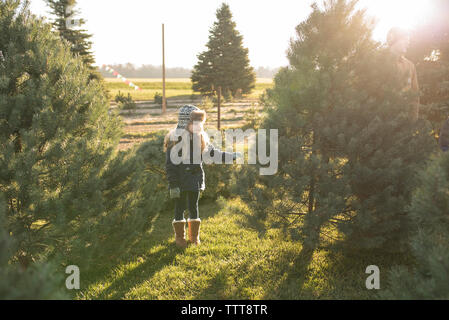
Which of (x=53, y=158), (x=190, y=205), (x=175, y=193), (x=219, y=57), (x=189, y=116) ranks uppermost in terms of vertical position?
(x=219, y=57)

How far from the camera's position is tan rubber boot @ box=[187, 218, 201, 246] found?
4625 millimetres

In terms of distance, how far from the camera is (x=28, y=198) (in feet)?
10.6

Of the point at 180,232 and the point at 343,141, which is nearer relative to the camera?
the point at 343,141

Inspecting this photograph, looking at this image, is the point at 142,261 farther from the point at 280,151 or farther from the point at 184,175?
the point at 280,151

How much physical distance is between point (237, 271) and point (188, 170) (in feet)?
5.28

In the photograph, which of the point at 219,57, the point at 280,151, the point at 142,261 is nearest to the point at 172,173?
the point at 142,261

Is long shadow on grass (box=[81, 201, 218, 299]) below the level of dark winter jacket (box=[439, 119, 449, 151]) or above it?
below

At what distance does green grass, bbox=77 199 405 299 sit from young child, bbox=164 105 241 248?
1.16 ft

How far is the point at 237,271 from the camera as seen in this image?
3.87 meters

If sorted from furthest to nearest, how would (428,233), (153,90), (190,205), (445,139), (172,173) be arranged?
(153,90) < (190,205) < (172,173) < (445,139) < (428,233)

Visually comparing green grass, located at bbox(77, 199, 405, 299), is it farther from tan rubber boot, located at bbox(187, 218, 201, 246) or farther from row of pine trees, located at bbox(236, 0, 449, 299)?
row of pine trees, located at bbox(236, 0, 449, 299)

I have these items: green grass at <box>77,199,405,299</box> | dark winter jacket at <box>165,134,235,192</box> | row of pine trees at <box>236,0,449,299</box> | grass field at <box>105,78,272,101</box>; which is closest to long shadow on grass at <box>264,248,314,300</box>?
green grass at <box>77,199,405,299</box>

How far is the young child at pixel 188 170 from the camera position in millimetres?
4402
